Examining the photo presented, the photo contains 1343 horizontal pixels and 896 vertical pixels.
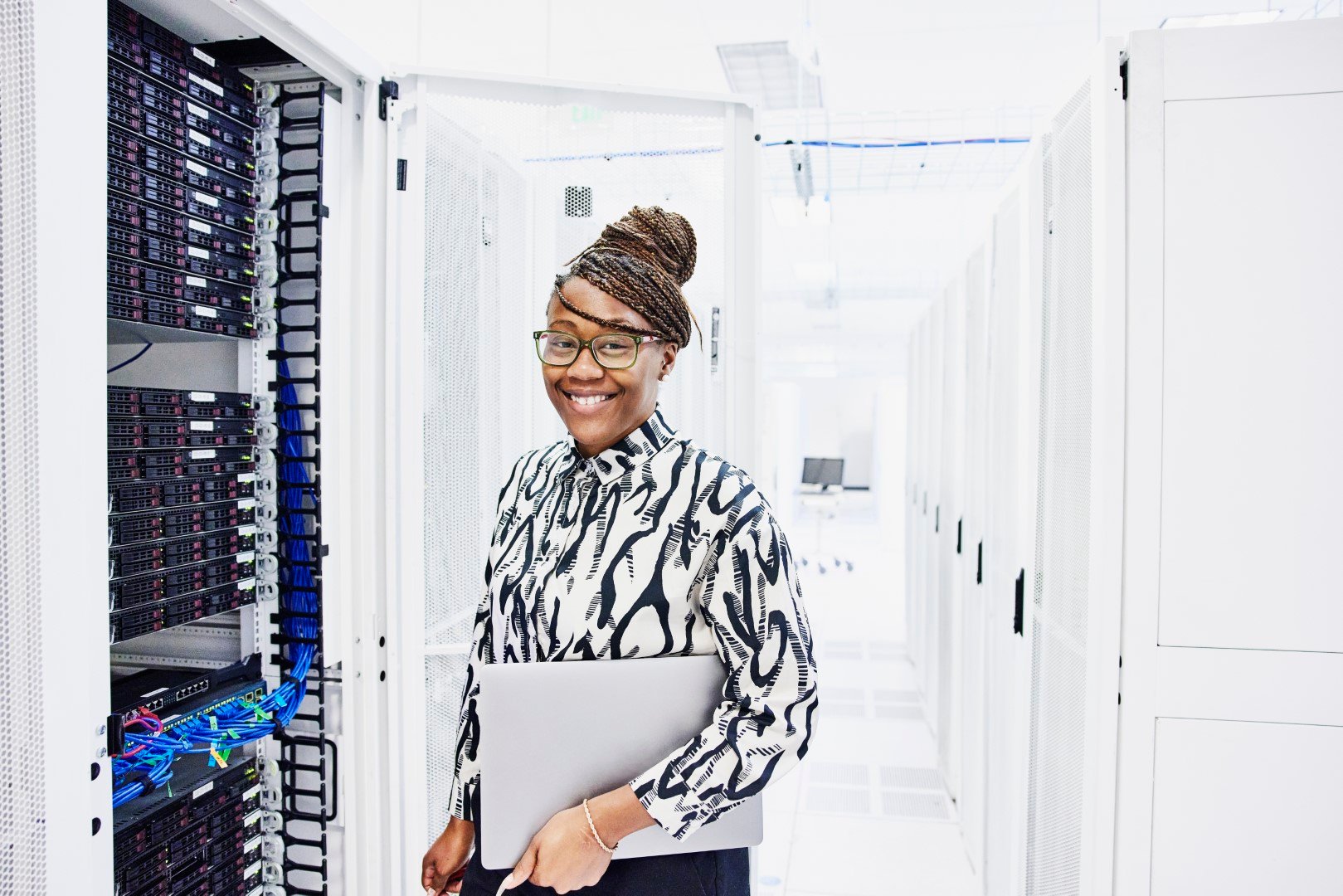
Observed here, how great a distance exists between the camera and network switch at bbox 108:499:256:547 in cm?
124

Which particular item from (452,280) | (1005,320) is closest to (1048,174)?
(1005,320)

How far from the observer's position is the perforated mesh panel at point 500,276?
149cm

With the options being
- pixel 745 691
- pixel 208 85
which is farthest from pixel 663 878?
pixel 208 85

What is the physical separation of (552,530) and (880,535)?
29.5 ft

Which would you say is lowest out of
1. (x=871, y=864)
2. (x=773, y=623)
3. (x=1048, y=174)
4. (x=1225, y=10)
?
(x=871, y=864)

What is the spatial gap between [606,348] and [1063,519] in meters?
0.99

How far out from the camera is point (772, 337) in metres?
12.8

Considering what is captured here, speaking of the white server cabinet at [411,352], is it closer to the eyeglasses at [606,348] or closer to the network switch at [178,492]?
the network switch at [178,492]

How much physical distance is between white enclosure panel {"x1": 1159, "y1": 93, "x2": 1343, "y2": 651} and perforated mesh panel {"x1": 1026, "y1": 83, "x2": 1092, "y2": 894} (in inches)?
5.6

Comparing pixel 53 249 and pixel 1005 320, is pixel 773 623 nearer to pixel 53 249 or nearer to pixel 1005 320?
pixel 53 249

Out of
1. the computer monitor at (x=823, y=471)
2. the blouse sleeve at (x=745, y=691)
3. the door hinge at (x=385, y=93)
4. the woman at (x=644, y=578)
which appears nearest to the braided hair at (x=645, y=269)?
the woman at (x=644, y=578)

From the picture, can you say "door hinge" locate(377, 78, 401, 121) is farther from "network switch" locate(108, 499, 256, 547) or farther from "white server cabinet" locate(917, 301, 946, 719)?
"white server cabinet" locate(917, 301, 946, 719)

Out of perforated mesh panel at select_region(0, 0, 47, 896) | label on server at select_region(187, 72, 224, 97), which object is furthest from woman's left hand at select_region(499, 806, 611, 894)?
label on server at select_region(187, 72, 224, 97)

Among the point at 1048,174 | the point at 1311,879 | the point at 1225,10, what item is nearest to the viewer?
the point at 1311,879
